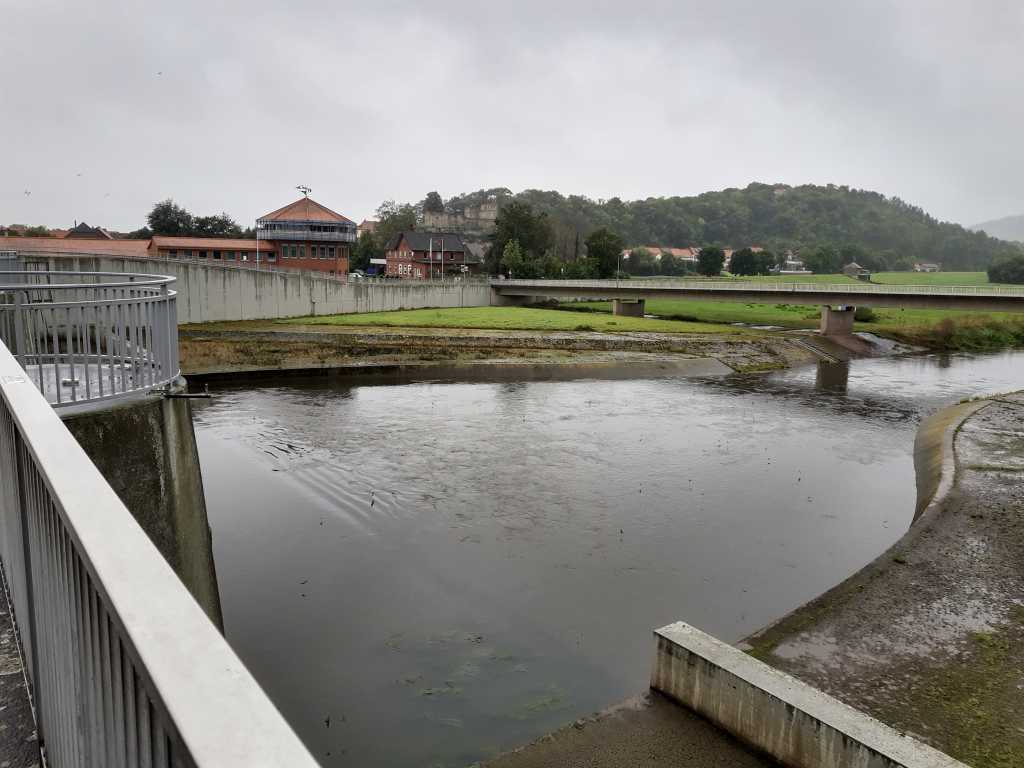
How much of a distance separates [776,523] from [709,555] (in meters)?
3.53

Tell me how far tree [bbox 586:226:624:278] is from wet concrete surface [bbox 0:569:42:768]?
112 meters

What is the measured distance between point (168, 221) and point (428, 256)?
4067cm

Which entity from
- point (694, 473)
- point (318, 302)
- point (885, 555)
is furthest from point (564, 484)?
point (318, 302)

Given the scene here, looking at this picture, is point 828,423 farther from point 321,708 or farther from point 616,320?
point 616,320

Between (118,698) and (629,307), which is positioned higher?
(118,698)

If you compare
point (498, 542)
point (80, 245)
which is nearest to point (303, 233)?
point (80, 245)

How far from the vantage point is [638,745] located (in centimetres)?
1002

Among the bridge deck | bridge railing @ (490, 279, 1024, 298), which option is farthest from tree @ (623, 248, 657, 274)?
bridge railing @ (490, 279, 1024, 298)

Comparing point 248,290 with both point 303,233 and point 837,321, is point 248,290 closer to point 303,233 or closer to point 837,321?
point 303,233

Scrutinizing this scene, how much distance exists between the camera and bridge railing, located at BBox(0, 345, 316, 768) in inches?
56.1

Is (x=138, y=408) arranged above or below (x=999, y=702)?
above

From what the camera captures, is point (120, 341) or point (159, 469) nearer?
point (159, 469)

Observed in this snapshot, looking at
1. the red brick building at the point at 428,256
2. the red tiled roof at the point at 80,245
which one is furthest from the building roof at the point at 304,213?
the red brick building at the point at 428,256

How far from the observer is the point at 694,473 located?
24.7 meters
